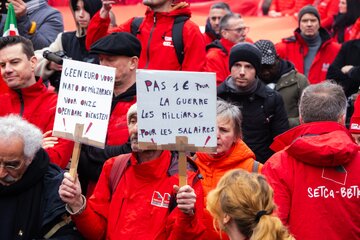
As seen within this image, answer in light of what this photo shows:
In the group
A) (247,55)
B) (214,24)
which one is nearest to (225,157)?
(247,55)

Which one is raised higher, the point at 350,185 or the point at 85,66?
the point at 85,66

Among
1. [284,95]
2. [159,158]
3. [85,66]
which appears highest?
[85,66]

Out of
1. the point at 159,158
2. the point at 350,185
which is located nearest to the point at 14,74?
the point at 159,158

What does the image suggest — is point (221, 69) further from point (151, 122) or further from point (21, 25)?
point (151, 122)

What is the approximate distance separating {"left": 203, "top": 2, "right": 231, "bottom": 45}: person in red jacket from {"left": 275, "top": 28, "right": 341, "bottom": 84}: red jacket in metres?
1.12

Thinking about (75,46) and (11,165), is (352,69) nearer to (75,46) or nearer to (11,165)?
(75,46)

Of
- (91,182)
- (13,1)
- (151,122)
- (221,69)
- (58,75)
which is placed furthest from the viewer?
(221,69)

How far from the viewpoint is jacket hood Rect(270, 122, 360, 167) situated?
6.41 m

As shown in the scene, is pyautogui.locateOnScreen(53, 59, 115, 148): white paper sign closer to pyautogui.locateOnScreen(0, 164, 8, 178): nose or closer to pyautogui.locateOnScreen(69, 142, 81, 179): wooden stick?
pyautogui.locateOnScreen(69, 142, 81, 179): wooden stick

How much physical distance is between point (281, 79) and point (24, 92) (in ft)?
10.7

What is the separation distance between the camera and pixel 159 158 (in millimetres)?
6590

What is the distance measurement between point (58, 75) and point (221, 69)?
2.21m

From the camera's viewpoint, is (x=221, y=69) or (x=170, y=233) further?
(x=221, y=69)

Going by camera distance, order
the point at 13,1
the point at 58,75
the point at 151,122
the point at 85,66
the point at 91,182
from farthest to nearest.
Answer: the point at 13,1 → the point at 58,75 → the point at 91,182 → the point at 85,66 → the point at 151,122
